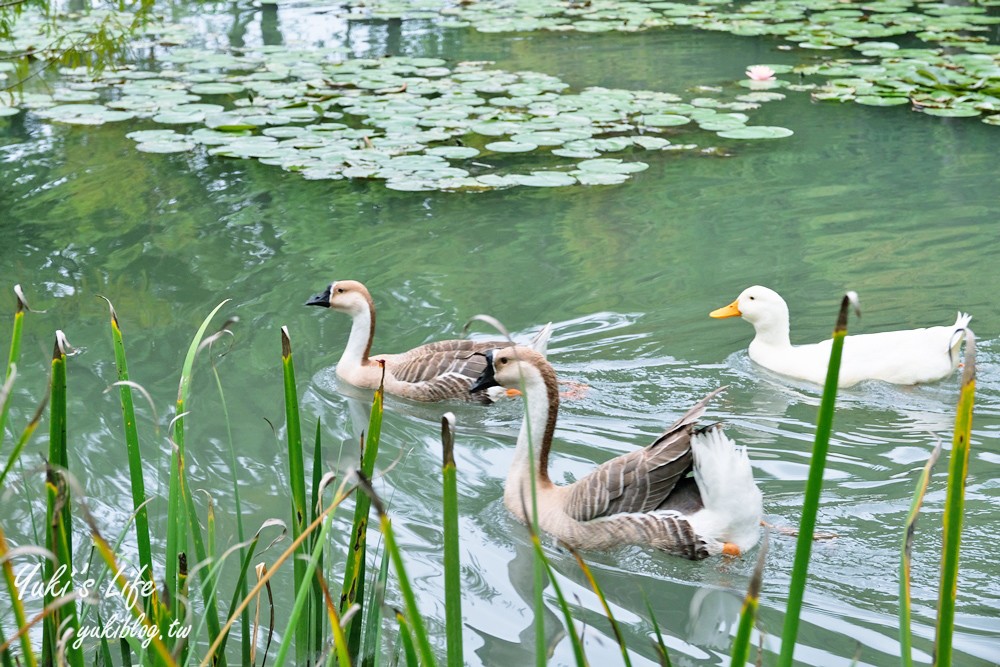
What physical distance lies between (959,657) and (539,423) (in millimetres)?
1685

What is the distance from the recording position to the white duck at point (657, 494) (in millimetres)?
3875

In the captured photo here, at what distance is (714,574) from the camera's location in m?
3.97

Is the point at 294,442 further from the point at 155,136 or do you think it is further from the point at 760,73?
the point at 760,73

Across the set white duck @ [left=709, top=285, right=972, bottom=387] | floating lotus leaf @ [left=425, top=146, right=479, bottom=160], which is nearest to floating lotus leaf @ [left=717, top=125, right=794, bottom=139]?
floating lotus leaf @ [left=425, top=146, right=479, bottom=160]

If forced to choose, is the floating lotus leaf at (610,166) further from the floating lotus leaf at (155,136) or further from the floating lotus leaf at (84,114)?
the floating lotus leaf at (84,114)

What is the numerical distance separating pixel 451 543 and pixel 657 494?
2.54 meters

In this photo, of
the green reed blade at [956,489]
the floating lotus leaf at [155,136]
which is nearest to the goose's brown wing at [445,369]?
the green reed blade at [956,489]

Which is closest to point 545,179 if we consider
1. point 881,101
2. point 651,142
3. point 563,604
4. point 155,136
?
point 651,142

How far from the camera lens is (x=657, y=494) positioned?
4086mm

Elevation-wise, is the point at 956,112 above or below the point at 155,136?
above

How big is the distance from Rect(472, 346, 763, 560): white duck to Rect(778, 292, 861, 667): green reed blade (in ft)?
7.67

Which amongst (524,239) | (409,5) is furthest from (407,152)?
(409,5)

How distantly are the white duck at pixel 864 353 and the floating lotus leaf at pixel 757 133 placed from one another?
3.52m

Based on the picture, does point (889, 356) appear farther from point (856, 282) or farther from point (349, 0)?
point (349, 0)
